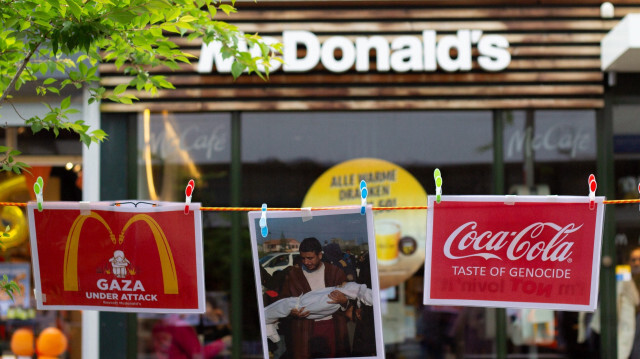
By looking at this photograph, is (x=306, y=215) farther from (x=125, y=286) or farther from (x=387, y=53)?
(x=387, y=53)

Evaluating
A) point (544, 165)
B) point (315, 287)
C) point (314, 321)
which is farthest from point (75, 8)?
point (544, 165)

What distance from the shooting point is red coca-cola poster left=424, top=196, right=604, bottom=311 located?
14.6 ft

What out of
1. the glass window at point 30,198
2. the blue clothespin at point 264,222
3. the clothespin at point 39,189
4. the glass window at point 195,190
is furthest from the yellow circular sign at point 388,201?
the clothespin at point 39,189

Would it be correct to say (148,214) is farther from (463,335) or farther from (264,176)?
(463,335)

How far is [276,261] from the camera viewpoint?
4633 mm

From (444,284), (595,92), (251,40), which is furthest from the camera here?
(595,92)

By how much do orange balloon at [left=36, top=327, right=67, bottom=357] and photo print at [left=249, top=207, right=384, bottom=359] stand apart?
13.3 ft

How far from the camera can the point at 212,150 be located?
308 inches

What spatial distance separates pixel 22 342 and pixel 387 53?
5.02m

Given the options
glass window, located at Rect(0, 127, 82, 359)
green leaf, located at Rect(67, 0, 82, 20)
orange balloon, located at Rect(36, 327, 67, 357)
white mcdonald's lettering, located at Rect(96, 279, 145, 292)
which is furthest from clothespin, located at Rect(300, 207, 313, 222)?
orange balloon, located at Rect(36, 327, 67, 357)

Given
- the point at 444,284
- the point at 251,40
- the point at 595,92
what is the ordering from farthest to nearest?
the point at 595,92 < the point at 251,40 < the point at 444,284

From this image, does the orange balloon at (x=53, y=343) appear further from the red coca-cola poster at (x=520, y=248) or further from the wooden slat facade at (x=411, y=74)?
the red coca-cola poster at (x=520, y=248)

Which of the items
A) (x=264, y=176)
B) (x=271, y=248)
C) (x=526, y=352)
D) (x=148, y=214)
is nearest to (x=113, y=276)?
(x=148, y=214)

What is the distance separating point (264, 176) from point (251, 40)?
9.37ft
